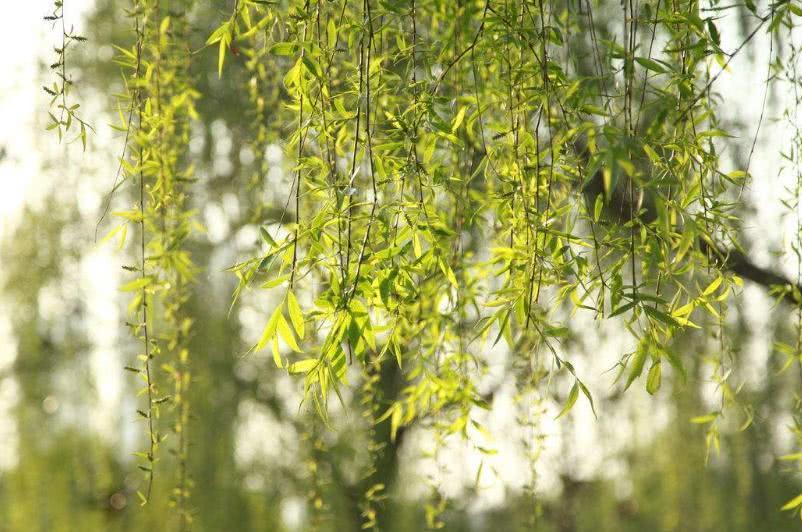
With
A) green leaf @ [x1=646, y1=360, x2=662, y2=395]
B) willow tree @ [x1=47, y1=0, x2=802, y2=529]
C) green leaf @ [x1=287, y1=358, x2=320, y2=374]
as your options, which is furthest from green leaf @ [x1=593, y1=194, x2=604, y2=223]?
green leaf @ [x1=287, y1=358, x2=320, y2=374]

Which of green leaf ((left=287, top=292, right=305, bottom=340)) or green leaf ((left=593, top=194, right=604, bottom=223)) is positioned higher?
green leaf ((left=593, top=194, right=604, bottom=223))

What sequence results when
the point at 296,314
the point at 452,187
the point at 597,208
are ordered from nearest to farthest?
1. the point at 296,314
2. the point at 597,208
3. the point at 452,187

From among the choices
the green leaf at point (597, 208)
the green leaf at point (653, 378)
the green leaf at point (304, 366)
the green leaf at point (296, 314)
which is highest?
the green leaf at point (597, 208)

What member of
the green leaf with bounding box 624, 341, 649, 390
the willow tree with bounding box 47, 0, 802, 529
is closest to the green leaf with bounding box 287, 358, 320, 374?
the willow tree with bounding box 47, 0, 802, 529

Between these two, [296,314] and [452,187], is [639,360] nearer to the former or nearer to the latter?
[296,314]

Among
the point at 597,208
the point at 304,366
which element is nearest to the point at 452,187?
the point at 597,208

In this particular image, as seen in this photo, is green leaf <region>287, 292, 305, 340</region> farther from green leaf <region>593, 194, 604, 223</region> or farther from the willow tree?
green leaf <region>593, 194, 604, 223</region>

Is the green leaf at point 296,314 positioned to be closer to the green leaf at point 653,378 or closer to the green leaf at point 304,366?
the green leaf at point 304,366

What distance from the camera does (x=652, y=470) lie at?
4523 millimetres

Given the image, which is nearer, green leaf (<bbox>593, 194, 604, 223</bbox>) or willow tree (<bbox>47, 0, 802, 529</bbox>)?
willow tree (<bbox>47, 0, 802, 529</bbox>)

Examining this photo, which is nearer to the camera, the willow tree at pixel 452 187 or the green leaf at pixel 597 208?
the willow tree at pixel 452 187

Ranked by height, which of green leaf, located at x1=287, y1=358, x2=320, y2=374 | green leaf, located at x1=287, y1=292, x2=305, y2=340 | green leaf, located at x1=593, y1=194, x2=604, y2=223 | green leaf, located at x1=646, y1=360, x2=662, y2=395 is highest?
green leaf, located at x1=593, y1=194, x2=604, y2=223

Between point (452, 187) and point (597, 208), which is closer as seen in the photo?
point (597, 208)

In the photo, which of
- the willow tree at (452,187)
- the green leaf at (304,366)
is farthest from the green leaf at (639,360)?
the green leaf at (304,366)
